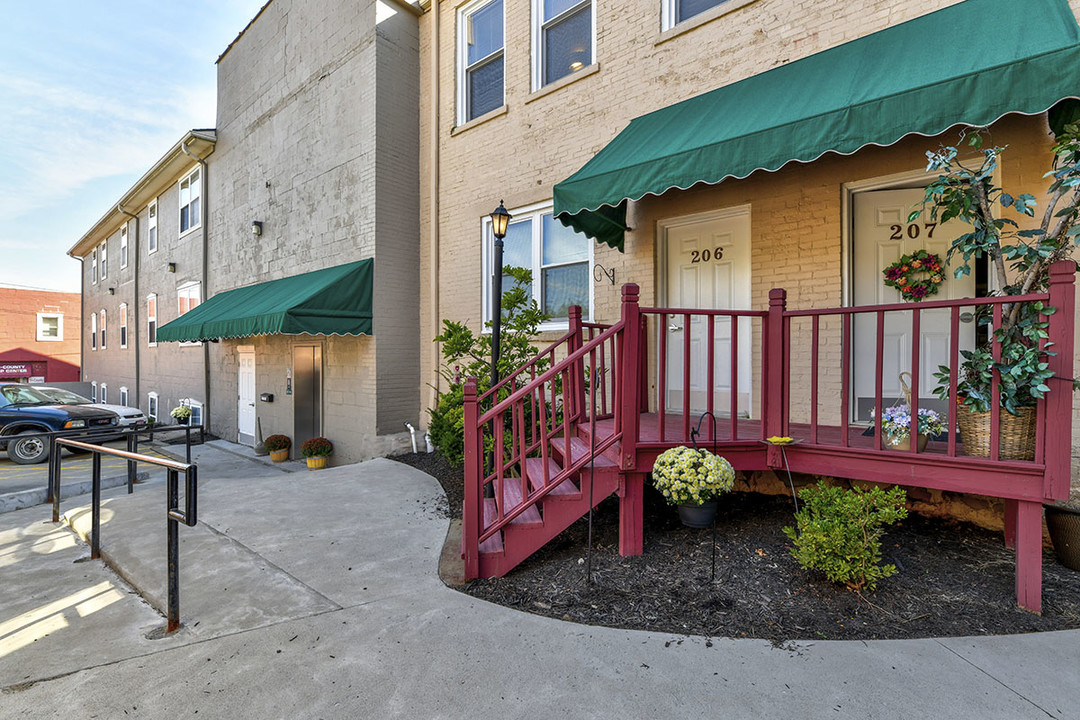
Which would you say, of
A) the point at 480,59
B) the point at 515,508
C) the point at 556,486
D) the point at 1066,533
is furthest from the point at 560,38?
the point at 1066,533

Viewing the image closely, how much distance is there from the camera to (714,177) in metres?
3.87

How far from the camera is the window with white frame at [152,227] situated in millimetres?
15831

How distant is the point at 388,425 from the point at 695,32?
6696 millimetres

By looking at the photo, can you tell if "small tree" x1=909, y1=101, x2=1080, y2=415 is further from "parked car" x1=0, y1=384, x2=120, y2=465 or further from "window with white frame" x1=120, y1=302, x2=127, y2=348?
"window with white frame" x1=120, y1=302, x2=127, y2=348

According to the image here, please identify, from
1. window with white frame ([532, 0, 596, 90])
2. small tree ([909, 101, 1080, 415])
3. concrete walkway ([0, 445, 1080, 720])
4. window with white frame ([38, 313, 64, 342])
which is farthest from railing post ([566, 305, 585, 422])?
window with white frame ([38, 313, 64, 342])

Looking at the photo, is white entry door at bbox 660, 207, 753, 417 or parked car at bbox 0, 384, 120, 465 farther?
parked car at bbox 0, 384, 120, 465

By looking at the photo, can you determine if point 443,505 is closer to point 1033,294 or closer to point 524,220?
point 524,220

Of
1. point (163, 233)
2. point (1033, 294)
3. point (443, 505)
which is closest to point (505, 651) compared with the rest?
point (443, 505)

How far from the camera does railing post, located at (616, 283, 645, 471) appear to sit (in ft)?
11.6

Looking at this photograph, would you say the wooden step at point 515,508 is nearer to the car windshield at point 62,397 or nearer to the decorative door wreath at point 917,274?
the decorative door wreath at point 917,274

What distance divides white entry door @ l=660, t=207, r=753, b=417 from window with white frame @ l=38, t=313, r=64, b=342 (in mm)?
35184

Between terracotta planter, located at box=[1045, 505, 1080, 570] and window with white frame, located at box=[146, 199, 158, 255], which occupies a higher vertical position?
window with white frame, located at box=[146, 199, 158, 255]

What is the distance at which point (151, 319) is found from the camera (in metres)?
16.0

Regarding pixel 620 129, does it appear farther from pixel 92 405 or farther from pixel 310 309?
pixel 92 405
